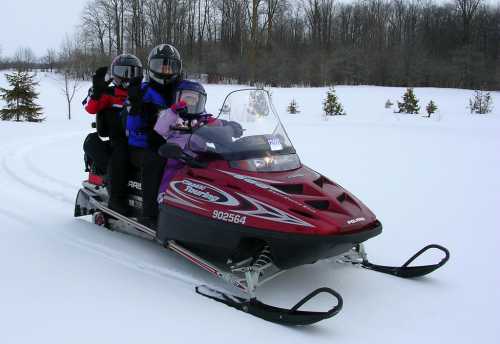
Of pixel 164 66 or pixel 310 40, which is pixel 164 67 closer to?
pixel 164 66

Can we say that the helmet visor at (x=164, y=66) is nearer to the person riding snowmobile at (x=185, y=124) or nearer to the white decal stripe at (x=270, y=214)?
the person riding snowmobile at (x=185, y=124)

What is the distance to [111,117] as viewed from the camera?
4.70 meters

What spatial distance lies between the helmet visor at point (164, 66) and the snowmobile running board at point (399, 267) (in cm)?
214

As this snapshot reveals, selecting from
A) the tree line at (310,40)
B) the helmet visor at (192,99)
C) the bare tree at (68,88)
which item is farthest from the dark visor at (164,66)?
the tree line at (310,40)

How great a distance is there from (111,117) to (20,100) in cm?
1486

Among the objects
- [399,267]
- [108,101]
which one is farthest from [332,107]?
[399,267]

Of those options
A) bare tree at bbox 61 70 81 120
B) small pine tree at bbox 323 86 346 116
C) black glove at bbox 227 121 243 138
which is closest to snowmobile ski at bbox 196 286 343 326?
black glove at bbox 227 121 243 138

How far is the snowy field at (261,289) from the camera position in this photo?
2826 millimetres

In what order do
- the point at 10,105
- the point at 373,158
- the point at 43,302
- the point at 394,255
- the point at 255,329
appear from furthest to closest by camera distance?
the point at 10,105 → the point at 373,158 → the point at 394,255 → the point at 43,302 → the point at 255,329

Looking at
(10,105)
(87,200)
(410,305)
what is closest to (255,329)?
(410,305)

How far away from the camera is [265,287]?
3477mm

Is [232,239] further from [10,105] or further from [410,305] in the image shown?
[10,105]

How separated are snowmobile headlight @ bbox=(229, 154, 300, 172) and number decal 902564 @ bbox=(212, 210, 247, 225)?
0.35m

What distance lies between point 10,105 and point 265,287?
17.0 meters
